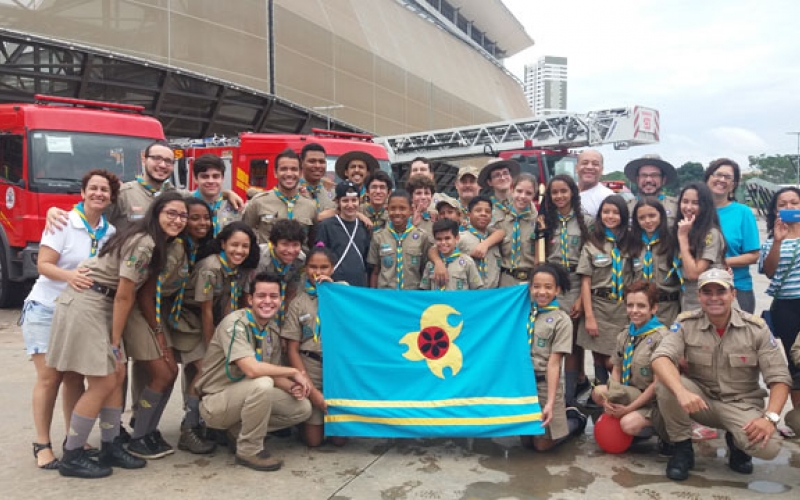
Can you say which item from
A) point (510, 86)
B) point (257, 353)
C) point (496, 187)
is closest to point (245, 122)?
point (496, 187)

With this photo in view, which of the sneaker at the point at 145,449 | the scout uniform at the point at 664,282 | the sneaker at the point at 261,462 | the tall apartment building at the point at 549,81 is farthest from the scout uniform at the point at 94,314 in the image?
the tall apartment building at the point at 549,81

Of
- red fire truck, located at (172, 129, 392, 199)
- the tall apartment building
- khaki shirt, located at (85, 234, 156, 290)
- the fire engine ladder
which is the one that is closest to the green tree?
the tall apartment building

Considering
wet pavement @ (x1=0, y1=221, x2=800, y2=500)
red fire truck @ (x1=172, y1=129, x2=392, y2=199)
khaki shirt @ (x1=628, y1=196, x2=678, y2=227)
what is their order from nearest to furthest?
wet pavement @ (x1=0, y1=221, x2=800, y2=500) → khaki shirt @ (x1=628, y1=196, x2=678, y2=227) → red fire truck @ (x1=172, y1=129, x2=392, y2=199)

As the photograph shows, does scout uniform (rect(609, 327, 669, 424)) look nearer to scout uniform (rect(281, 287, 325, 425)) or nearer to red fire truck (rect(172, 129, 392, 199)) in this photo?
scout uniform (rect(281, 287, 325, 425))

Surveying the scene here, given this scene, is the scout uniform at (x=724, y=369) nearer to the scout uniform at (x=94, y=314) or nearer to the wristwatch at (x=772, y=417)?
the wristwatch at (x=772, y=417)

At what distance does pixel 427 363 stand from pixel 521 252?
1406 mm

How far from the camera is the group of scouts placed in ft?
12.3

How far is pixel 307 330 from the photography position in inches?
174

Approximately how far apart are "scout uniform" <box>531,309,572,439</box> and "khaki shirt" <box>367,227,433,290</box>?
3.70 feet

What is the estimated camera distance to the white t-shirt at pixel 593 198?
5.46 meters

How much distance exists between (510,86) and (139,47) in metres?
40.6

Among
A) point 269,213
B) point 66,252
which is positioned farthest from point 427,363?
point 66,252

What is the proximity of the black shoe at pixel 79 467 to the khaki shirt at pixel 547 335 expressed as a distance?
2761 mm

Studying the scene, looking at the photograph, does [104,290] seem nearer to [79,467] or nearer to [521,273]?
[79,467]
